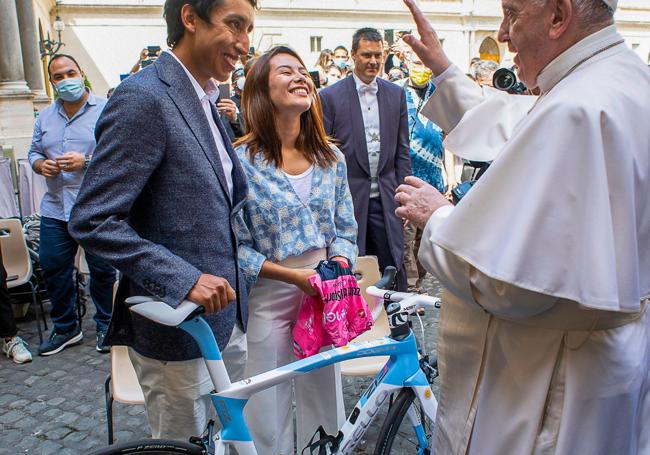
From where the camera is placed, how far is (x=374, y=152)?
156 inches

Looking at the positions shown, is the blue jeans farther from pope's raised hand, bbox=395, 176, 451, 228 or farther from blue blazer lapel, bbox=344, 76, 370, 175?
pope's raised hand, bbox=395, 176, 451, 228

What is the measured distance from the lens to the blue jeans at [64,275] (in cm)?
431

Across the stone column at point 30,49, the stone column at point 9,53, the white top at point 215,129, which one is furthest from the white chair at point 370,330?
the stone column at point 30,49

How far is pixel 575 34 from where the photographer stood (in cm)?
132

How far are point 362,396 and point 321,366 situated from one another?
356 millimetres

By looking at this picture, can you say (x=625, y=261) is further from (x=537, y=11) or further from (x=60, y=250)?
(x=60, y=250)

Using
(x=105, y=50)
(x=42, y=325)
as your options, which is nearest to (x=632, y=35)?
(x=105, y=50)

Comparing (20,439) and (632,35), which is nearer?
(20,439)

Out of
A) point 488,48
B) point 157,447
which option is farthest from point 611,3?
point 488,48

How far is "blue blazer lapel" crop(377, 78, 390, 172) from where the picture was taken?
3.94m

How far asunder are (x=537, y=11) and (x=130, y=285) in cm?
137

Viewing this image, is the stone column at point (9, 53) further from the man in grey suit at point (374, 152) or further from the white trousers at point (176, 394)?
the white trousers at point (176, 394)

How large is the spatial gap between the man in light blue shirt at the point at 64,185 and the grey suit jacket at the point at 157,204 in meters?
2.77

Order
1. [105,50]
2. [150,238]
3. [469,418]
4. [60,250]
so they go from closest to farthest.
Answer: [469,418] < [150,238] < [60,250] < [105,50]
